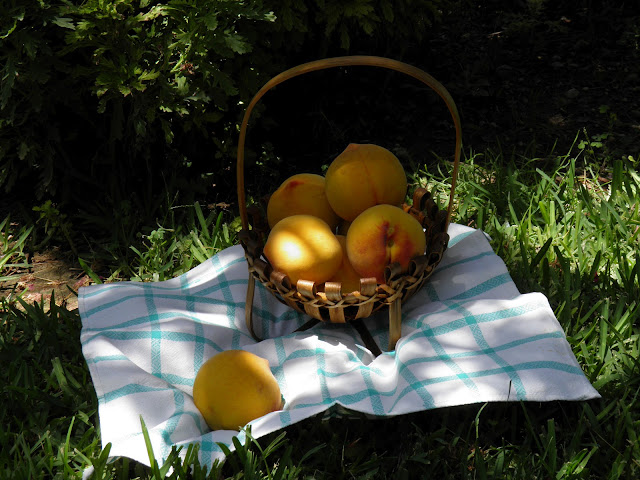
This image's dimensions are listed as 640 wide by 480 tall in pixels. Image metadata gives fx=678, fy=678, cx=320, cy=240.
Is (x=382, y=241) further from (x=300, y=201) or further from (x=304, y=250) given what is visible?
(x=300, y=201)

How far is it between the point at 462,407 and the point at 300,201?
764 millimetres

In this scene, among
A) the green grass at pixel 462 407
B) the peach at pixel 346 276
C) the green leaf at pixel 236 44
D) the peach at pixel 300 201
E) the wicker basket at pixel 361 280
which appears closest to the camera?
the green grass at pixel 462 407

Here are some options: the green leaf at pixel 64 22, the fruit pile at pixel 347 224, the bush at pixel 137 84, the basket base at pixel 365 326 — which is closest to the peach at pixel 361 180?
the fruit pile at pixel 347 224

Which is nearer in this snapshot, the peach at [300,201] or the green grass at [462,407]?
the green grass at [462,407]

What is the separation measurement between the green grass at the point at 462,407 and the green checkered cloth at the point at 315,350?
0.24ft

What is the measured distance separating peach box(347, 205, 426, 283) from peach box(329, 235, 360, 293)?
0.23ft

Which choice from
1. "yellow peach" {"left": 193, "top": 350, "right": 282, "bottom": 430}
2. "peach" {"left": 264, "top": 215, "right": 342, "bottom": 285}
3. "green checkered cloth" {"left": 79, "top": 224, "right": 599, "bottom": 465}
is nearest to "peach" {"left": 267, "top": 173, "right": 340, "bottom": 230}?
"peach" {"left": 264, "top": 215, "right": 342, "bottom": 285}

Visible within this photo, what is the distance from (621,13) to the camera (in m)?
4.30

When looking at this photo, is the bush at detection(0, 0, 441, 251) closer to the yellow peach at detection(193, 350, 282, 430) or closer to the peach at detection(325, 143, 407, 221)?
the peach at detection(325, 143, 407, 221)

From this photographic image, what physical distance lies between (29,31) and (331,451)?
68.6 inches

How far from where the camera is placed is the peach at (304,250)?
72.1 inches

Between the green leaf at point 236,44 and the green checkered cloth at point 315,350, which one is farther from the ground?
the green leaf at point 236,44

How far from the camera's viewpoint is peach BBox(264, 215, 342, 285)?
1.83 m

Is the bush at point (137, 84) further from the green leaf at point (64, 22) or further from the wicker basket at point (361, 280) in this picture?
the wicker basket at point (361, 280)
